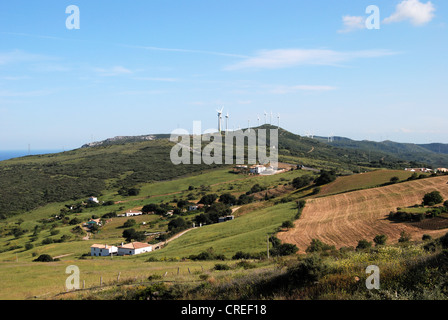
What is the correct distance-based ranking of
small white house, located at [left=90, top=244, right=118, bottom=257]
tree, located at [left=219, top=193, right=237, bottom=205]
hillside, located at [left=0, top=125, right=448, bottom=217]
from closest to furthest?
small white house, located at [left=90, top=244, right=118, bottom=257]
tree, located at [left=219, top=193, right=237, bottom=205]
hillside, located at [left=0, top=125, right=448, bottom=217]

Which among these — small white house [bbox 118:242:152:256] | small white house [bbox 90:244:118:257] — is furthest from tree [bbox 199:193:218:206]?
small white house [bbox 90:244:118:257]

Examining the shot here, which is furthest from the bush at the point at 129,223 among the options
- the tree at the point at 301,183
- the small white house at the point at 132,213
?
the tree at the point at 301,183

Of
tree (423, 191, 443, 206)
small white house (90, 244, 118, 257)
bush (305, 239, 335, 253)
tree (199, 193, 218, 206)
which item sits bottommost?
small white house (90, 244, 118, 257)

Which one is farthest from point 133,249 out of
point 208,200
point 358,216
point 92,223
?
point 208,200

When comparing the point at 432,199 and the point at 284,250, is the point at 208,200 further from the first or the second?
the point at 284,250

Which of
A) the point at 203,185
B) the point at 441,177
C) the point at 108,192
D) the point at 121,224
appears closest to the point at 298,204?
the point at 441,177

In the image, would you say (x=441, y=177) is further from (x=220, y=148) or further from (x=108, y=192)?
(x=220, y=148)

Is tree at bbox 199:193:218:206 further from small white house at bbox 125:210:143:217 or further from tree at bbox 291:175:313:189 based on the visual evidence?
tree at bbox 291:175:313:189

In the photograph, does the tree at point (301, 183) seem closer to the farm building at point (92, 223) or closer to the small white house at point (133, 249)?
the small white house at point (133, 249)
